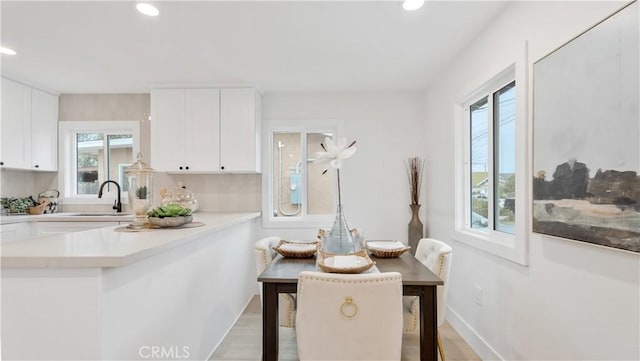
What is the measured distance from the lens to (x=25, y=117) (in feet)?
11.5

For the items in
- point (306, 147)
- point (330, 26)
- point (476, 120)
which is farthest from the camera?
point (306, 147)

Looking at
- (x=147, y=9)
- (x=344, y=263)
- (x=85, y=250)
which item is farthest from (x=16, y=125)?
(x=344, y=263)

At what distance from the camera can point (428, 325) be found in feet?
5.06

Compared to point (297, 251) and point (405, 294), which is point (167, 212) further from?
point (405, 294)

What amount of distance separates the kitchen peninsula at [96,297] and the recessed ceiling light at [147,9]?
1.43 meters

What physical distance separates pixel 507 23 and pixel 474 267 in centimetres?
174

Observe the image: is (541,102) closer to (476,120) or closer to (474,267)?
(476,120)

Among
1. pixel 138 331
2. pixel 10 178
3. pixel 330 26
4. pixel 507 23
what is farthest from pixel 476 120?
pixel 10 178

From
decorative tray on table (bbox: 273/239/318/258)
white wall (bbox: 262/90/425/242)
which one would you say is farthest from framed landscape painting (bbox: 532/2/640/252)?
white wall (bbox: 262/90/425/242)

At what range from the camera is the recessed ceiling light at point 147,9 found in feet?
6.57

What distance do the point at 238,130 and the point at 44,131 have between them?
7.71 ft

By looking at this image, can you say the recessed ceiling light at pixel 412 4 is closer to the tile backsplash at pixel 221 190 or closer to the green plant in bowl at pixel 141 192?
the green plant in bowl at pixel 141 192

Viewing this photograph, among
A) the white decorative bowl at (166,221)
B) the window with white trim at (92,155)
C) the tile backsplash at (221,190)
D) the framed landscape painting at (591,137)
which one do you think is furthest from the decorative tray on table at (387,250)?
the window with white trim at (92,155)

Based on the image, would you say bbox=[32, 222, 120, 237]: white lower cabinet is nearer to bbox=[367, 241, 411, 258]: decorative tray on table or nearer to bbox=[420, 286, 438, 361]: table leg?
bbox=[367, 241, 411, 258]: decorative tray on table
